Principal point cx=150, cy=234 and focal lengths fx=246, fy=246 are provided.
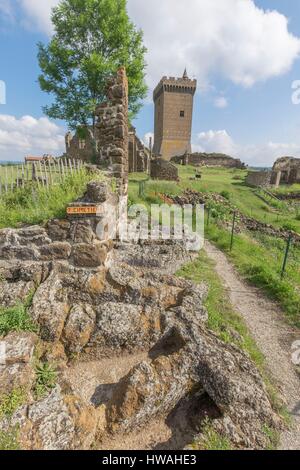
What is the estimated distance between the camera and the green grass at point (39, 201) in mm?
5062

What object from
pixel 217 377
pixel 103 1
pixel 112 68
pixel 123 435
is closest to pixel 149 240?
pixel 217 377

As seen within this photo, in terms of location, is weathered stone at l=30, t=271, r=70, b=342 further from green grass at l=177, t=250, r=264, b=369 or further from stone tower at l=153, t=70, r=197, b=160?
stone tower at l=153, t=70, r=197, b=160

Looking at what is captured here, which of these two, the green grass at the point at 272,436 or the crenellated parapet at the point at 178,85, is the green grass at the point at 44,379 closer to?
the green grass at the point at 272,436

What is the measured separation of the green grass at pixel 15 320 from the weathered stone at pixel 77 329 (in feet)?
1.51

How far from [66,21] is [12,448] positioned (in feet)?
69.2

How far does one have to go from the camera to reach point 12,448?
7.53 ft

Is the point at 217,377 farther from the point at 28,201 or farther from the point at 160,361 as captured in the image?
the point at 28,201

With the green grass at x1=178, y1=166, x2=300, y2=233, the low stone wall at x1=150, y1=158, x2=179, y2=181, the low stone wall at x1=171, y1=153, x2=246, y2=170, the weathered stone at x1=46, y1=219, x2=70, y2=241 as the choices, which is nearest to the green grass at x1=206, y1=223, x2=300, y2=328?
the weathered stone at x1=46, y1=219, x2=70, y2=241

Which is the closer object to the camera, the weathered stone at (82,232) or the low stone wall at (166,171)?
the weathered stone at (82,232)

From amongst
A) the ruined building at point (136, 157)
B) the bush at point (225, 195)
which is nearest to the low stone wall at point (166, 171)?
the bush at point (225, 195)

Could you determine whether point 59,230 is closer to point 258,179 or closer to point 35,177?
point 35,177

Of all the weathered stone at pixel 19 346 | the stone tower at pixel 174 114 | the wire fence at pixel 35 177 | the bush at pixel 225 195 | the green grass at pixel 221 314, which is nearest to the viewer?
the weathered stone at pixel 19 346

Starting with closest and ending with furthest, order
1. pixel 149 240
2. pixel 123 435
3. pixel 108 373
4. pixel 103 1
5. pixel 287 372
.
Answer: pixel 123 435 < pixel 108 373 < pixel 287 372 < pixel 149 240 < pixel 103 1

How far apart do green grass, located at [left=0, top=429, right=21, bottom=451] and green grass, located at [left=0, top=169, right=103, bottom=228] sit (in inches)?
129
